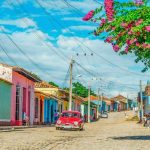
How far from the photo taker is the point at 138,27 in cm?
1756

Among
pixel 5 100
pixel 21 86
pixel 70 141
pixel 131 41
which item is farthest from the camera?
pixel 21 86

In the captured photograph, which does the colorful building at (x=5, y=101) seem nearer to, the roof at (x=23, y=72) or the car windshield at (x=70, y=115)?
the roof at (x=23, y=72)

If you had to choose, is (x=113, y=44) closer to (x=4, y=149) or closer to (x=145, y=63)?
(x=145, y=63)

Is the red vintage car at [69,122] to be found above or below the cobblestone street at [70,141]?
above

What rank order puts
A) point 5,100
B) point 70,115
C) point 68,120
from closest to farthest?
point 68,120, point 70,115, point 5,100

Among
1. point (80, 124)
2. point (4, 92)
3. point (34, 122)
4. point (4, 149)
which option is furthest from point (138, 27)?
point (34, 122)

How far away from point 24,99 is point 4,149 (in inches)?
1289

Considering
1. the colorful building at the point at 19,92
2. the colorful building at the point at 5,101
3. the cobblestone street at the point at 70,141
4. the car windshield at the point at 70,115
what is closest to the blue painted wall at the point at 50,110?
the colorful building at the point at 19,92

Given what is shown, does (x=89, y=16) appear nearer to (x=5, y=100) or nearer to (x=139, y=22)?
(x=139, y=22)

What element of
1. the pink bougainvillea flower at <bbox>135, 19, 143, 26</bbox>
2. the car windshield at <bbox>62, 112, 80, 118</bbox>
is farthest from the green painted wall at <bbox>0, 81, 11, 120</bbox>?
the pink bougainvillea flower at <bbox>135, 19, 143, 26</bbox>

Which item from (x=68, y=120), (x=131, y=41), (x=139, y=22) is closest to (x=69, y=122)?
(x=68, y=120)

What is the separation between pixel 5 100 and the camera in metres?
40.5

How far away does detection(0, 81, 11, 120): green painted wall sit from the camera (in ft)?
129

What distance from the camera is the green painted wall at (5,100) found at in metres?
39.3
